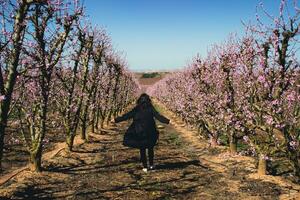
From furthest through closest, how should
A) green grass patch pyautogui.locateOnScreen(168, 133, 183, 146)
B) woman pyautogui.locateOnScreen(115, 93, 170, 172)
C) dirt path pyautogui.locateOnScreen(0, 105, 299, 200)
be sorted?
green grass patch pyautogui.locateOnScreen(168, 133, 183, 146) → woman pyautogui.locateOnScreen(115, 93, 170, 172) → dirt path pyautogui.locateOnScreen(0, 105, 299, 200)

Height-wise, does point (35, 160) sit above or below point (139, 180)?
above

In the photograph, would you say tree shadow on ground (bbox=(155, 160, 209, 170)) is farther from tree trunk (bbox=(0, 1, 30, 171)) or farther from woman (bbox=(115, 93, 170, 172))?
tree trunk (bbox=(0, 1, 30, 171))

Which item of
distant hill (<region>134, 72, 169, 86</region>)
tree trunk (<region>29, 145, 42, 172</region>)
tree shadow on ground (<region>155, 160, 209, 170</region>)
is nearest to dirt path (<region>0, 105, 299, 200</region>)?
tree shadow on ground (<region>155, 160, 209, 170</region>)

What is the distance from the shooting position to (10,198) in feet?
33.8

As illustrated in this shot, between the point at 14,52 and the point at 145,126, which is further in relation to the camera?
the point at 145,126

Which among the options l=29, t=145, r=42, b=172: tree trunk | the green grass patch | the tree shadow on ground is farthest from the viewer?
the green grass patch

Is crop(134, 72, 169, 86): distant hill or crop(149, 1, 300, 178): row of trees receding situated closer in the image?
crop(149, 1, 300, 178): row of trees receding

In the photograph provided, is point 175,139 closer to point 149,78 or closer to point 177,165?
point 177,165

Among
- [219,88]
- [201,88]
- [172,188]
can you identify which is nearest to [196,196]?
[172,188]

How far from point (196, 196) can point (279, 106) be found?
3.44 m

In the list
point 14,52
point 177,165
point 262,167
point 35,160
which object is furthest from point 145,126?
point 14,52

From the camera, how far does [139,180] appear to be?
41.1 feet

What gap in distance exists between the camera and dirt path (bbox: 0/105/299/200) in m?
11.0

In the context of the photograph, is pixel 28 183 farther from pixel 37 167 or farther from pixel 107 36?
pixel 107 36
